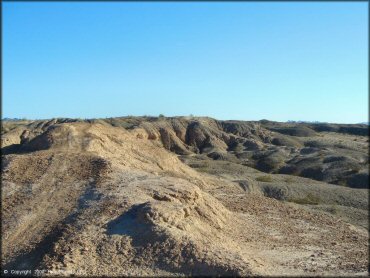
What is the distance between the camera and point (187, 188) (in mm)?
17734

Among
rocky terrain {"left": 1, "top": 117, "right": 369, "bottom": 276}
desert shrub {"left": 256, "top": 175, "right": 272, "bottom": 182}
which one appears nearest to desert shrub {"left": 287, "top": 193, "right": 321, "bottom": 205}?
rocky terrain {"left": 1, "top": 117, "right": 369, "bottom": 276}

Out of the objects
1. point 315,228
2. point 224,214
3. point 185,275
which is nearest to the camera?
point 185,275

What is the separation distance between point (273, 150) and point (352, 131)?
1534 inches

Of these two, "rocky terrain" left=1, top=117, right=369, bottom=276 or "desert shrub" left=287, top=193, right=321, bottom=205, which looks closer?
"rocky terrain" left=1, top=117, right=369, bottom=276

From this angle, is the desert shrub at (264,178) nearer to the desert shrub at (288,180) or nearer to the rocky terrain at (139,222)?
the desert shrub at (288,180)

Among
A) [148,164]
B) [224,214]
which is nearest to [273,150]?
[148,164]

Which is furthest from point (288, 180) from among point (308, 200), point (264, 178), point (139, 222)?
point (139, 222)

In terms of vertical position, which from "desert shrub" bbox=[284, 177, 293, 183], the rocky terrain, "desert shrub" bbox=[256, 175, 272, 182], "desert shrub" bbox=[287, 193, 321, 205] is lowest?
"desert shrub" bbox=[287, 193, 321, 205]

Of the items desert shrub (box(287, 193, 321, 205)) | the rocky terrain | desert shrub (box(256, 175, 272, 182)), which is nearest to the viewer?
the rocky terrain

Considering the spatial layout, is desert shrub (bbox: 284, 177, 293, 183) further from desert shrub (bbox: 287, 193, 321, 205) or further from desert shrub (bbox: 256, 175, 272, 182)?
desert shrub (bbox: 287, 193, 321, 205)

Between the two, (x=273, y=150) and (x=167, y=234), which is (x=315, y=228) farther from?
(x=273, y=150)

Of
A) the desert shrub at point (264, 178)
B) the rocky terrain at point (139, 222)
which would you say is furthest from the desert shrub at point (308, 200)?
the desert shrub at point (264, 178)

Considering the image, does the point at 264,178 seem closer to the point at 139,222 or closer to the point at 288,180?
the point at 288,180

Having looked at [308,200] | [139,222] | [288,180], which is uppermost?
[139,222]
